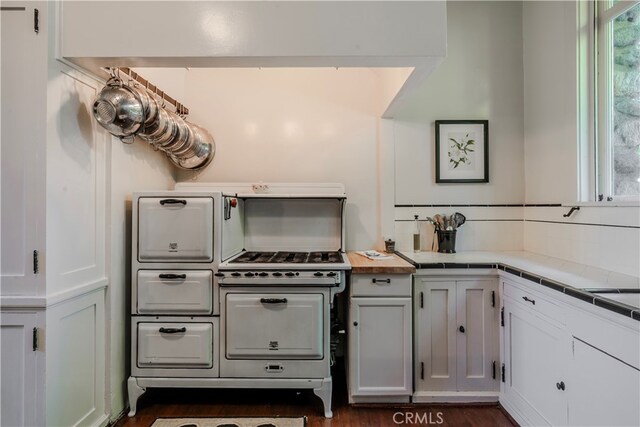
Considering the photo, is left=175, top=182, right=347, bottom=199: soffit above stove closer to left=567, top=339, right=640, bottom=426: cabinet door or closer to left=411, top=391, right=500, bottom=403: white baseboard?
left=411, top=391, right=500, bottom=403: white baseboard

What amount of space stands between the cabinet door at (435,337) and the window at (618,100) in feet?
3.91

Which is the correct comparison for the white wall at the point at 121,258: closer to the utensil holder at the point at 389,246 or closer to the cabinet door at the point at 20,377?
the cabinet door at the point at 20,377

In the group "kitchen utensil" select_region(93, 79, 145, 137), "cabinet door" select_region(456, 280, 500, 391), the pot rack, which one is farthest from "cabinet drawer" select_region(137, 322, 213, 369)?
"cabinet door" select_region(456, 280, 500, 391)

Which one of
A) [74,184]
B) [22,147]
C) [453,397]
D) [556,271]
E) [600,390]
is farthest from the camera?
[453,397]

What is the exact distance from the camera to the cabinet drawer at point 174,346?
1.95 m

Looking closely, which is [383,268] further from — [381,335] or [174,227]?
[174,227]

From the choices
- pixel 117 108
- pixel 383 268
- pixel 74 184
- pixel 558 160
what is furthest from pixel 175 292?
pixel 558 160

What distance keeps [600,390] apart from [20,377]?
256 centimetres

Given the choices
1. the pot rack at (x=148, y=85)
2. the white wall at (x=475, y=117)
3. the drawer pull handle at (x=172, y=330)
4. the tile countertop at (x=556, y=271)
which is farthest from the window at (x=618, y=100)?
the pot rack at (x=148, y=85)

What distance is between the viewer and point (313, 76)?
2658 millimetres

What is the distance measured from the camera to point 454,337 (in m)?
2.06

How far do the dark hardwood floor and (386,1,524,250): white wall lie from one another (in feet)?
3.98

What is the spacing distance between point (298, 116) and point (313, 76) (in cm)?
36

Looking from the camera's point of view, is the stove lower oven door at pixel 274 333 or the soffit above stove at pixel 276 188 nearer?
the stove lower oven door at pixel 274 333
